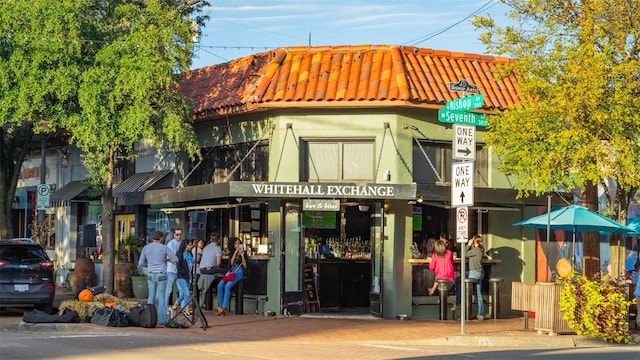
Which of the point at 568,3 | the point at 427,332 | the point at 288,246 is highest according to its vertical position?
the point at 568,3

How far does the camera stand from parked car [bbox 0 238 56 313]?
2253 centimetres

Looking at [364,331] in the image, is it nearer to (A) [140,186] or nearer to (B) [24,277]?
(B) [24,277]

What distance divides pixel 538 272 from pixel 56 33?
1311 centimetres

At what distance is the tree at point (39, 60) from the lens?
919 inches

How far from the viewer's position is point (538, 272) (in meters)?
25.6

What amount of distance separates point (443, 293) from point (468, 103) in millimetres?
5489

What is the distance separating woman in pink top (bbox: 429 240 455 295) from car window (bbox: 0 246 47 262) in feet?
29.2

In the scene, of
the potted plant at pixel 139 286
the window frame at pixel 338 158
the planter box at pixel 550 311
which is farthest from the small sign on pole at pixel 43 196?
the planter box at pixel 550 311

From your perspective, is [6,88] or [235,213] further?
[235,213]

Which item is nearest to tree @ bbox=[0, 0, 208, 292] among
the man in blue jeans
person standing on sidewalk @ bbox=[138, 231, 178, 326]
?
person standing on sidewalk @ bbox=[138, 231, 178, 326]

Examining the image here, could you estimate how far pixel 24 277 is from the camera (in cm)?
2272

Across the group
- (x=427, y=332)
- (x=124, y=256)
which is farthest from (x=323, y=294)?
(x=124, y=256)

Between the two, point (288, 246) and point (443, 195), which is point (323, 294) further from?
point (443, 195)

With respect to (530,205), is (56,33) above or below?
above
